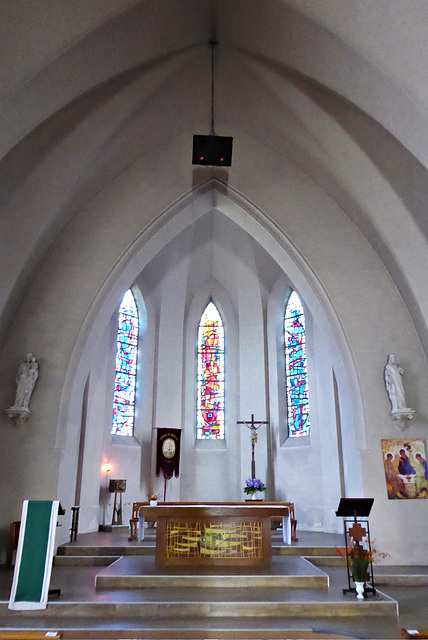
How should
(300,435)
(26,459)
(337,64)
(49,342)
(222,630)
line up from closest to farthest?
(222,630)
(337,64)
(26,459)
(49,342)
(300,435)

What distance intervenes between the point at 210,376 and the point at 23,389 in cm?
693

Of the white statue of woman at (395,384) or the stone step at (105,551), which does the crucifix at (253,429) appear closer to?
the stone step at (105,551)

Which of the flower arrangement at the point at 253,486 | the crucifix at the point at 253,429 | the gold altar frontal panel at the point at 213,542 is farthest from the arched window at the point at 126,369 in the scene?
the gold altar frontal panel at the point at 213,542

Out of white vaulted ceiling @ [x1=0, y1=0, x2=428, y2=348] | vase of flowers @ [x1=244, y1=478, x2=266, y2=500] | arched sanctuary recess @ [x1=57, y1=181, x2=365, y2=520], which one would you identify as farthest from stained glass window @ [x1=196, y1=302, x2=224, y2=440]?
white vaulted ceiling @ [x1=0, y1=0, x2=428, y2=348]

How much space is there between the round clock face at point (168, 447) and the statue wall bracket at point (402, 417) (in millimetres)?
6186

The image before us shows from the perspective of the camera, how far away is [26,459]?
30.2 feet

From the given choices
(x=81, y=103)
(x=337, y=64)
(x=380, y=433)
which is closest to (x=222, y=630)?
(x=380, y=433)

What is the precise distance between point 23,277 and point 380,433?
7303 millimetres

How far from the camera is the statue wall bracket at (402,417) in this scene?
9094 mm

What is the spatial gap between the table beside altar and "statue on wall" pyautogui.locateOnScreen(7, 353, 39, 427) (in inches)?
114

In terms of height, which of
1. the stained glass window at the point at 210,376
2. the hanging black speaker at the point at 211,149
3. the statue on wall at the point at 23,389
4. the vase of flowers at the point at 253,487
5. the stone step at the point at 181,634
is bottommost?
the stone step at the point at 181,634

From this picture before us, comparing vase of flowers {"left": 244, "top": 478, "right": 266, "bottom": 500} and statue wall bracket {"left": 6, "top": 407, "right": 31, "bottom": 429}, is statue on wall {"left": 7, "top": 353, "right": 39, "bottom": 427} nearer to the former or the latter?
statue wall bracket {"left": 6, "top": 407, "right": 31, "bottom": 429}

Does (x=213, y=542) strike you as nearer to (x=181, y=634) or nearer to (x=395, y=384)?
(x=181, y=634)

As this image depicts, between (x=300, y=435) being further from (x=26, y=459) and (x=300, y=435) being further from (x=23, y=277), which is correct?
(x=23, y=277)
